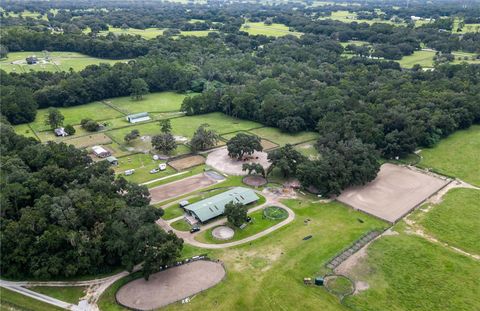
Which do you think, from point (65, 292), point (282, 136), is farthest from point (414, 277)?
point (282, 136)

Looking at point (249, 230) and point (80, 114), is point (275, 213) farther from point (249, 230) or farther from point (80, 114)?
point (80, 114)

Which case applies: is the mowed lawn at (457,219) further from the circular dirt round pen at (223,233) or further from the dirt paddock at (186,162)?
the dirt paddock at (186,162)

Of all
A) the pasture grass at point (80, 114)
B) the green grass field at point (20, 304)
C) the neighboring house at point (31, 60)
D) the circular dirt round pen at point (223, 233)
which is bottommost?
the pasture grass at point (80, 114)

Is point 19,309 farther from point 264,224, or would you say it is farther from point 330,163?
point 330,163

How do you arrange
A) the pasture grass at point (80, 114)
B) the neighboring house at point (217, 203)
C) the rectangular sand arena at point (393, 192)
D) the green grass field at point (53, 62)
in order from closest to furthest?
the neighboring house at point (217, 203) → the rectangular sand arena at point (393, 192) → the pasture grass at point (80, 114) → the green grass field at point (53, 62)

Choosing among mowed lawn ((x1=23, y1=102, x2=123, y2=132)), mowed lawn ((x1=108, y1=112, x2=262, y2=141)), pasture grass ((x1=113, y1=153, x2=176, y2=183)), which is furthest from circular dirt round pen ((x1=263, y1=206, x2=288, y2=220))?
mowed lawn ((x1=23, y1=102, x2=123, y2=132))

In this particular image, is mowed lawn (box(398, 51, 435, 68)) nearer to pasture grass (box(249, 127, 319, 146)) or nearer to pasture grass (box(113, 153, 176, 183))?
pasture grass (box(249, 127, 319, 146))

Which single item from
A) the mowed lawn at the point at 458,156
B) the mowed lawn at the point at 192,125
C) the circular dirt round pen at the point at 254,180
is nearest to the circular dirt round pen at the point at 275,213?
the circular dirt round pen at the point at 254,180
